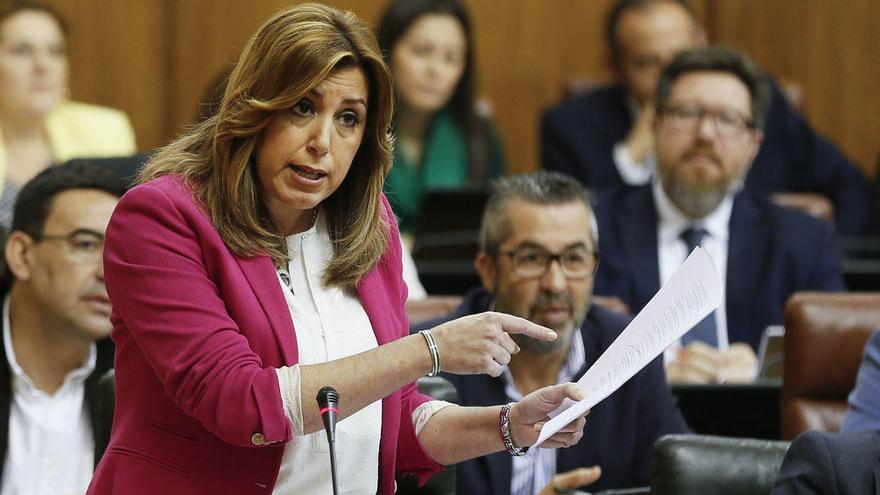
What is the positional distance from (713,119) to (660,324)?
2562 millimetres

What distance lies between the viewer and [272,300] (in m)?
1.76

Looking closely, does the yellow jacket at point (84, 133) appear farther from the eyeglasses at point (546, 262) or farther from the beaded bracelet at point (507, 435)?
the beaded bracelet at point (507, 435)

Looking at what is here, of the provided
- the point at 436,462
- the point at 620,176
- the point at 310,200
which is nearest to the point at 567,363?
the point at 436,462

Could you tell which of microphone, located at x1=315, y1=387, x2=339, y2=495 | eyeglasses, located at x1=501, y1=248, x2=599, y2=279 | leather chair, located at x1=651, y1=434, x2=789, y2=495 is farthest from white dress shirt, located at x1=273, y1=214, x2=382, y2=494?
eyeglasses, located at x1=501, y1=248, x2=599, y2=279

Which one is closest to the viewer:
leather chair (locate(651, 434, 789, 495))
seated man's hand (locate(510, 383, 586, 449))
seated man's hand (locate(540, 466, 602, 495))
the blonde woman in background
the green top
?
seated man's hand (locate(510, 383, 586, 449))

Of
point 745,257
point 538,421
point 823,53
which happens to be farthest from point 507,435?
point 823,53

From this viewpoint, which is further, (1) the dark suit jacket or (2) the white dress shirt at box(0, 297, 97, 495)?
(2) the white dress shirt at box(0, 297, 97, 495)

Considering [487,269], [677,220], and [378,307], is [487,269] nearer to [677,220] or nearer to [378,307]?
[677,220]

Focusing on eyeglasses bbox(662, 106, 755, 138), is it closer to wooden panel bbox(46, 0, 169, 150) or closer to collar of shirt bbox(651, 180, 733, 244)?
collar of shirt bbox(651, 180, 733, 244)

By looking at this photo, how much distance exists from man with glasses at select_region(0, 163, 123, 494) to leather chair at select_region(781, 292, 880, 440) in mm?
1468

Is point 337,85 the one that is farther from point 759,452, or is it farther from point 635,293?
point 635,293

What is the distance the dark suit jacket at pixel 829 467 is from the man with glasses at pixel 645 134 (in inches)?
118

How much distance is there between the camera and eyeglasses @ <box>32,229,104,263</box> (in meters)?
3.05

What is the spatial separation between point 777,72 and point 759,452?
420cm
